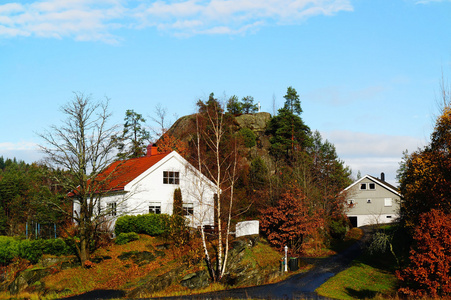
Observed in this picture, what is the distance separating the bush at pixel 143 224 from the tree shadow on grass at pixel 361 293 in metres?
14.0

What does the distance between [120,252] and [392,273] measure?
2008 cm

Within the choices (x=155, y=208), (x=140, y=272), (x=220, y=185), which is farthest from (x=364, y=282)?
(x=155, y=208)

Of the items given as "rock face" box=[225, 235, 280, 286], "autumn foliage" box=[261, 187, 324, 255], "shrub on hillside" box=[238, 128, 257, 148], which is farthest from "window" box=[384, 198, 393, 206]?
"rock face" box=[225, 235, 280, 286]

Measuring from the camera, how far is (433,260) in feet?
71.8

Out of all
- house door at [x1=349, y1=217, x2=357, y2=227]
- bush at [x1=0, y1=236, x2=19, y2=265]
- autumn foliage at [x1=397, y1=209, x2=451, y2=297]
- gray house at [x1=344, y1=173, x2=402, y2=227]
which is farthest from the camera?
house door at [x1=349, y1=217, x2=357, y2=227]

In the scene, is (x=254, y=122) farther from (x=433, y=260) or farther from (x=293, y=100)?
(x=433, y=260)

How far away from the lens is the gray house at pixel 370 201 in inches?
2476

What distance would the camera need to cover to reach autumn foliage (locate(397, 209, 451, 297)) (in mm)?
21500

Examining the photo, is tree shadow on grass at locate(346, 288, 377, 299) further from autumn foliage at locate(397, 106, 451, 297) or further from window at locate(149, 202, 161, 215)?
window at locate(149, 202, 161, 215)

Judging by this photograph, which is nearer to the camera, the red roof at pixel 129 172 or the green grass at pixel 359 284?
the green grass at pixel 359 284

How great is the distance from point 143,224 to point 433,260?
19.8 metres

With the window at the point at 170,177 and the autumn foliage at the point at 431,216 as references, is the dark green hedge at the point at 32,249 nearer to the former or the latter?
the window at the point at 170,177

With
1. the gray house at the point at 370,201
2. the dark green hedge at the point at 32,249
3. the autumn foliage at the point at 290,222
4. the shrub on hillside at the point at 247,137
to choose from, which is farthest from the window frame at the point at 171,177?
the gray house at the point at 370,201

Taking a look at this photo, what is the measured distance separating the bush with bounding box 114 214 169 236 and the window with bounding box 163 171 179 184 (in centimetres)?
465
